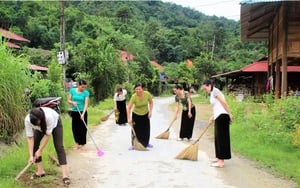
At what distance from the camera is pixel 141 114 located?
10.8m

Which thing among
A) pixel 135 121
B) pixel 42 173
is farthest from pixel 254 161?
pixel 42 173

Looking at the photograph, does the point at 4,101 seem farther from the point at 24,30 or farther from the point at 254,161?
the point at 24,30

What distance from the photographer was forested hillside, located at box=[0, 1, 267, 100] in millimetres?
33875

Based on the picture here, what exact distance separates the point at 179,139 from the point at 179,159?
11.2 feet

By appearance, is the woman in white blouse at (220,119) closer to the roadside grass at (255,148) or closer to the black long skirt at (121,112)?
the roadside grass at (255,148)

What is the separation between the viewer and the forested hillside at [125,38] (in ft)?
111

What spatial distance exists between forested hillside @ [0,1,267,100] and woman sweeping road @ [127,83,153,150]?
21315 millimetres

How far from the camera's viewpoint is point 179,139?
41.4ft

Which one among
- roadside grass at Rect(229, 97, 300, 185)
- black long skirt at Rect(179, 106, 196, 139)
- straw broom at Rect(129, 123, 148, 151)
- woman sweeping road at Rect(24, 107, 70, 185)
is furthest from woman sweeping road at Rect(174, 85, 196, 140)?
woman sweeping road at Rect(24, 107, 70, 185)

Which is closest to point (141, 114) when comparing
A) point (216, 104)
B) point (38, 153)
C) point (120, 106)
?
point (216, 104)

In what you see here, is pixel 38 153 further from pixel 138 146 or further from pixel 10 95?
pixel 138 146

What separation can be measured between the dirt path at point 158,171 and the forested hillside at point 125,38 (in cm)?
2235

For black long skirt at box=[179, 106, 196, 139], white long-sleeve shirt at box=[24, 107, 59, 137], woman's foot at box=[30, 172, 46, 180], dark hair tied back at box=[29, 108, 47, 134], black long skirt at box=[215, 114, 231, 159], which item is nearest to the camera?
dark hair tied back at box=[29, 108, 47, 134]

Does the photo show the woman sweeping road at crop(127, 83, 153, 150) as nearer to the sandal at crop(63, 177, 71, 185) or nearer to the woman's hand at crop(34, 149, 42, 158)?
the sandal at crop(63, 177, 71, 185)
